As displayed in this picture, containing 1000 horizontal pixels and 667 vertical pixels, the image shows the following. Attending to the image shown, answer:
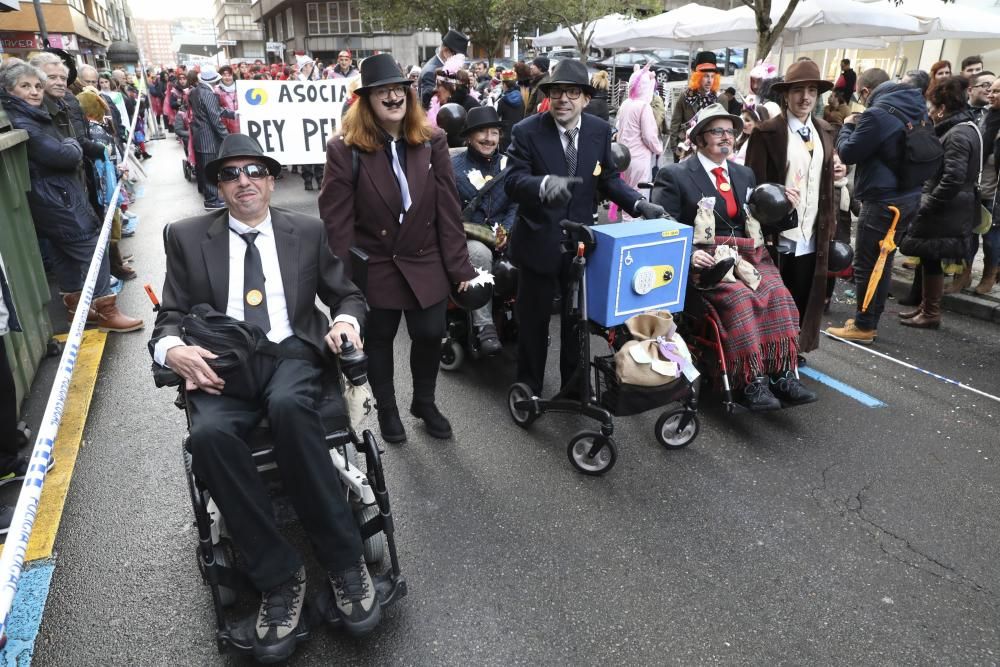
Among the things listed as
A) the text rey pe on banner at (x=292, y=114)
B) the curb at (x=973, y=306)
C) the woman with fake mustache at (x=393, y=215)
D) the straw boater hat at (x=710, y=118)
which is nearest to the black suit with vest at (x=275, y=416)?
the woman with fake mustache at (x=393, y=215)

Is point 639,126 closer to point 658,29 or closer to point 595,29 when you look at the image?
point 658,29

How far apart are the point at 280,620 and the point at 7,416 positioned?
2.05 m

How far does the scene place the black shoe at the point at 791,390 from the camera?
13.5ft

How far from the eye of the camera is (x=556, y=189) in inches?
135

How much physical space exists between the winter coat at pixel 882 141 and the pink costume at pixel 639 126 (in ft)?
9.33

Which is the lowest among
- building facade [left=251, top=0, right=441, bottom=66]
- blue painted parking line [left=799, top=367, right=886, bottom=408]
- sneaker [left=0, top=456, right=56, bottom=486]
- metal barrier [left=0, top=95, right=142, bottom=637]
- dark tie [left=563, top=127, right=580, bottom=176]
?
blue painted parking line [left=799, top=367, right=886, bottom=408]

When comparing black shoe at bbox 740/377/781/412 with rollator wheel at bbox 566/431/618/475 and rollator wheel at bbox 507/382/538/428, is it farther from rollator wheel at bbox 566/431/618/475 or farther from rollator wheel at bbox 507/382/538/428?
rollator wheel at bbox 507/382/538/428

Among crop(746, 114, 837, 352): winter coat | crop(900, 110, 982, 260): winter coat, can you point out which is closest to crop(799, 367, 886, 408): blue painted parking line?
crop(746, 114, 837, 352): winter coat

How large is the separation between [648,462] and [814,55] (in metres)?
22.7

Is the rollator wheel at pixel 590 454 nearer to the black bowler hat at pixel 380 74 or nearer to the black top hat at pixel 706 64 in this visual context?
the black bowler hat at pixel 380 74

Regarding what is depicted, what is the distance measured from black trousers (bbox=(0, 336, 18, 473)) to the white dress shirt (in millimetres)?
1466

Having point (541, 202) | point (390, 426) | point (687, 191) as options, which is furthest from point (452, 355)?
point (687, 191)

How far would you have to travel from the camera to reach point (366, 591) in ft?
8.25

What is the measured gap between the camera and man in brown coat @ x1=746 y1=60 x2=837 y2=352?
434 cm
